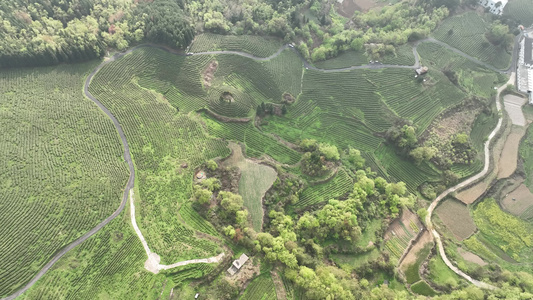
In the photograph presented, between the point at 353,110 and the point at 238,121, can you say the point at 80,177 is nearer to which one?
the point at 238,121

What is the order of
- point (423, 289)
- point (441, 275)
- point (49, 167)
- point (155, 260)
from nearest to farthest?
point (155, 260) < point (49, 167) < point (423, 289) < point (441, 275)

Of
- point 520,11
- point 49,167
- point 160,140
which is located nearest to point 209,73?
point 160,140

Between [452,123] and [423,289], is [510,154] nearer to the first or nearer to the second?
[452,123]

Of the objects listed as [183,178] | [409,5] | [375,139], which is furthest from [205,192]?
[409,5]

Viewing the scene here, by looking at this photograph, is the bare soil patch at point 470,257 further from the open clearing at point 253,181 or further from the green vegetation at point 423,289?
the open clearing at point 253,181

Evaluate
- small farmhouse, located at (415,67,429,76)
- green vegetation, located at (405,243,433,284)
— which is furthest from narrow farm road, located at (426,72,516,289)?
small farmhouse, located at (415,67,429,76)

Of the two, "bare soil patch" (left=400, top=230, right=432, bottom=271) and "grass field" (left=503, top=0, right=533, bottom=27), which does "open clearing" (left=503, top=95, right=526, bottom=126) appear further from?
"bare soil patch" (left=400, top=230, right=432, bottom=271)
